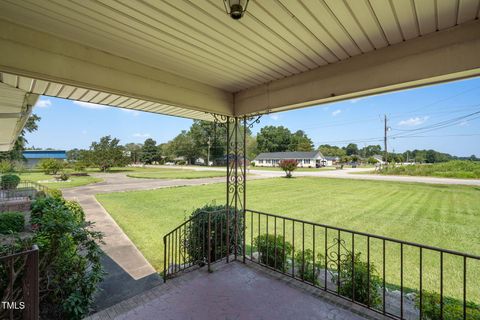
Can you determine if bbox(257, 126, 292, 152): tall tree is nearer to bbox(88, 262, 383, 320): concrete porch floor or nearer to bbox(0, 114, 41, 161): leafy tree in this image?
bbox(0, 114, 41, 161): leafy tree

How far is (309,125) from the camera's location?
4084cm

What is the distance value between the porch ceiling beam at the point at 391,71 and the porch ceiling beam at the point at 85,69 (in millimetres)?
1271

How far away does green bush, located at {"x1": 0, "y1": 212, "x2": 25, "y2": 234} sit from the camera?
5.48 m

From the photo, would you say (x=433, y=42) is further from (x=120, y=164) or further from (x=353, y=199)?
(x=120, y=164)

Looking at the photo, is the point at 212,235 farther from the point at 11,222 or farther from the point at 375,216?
the point at 375,216

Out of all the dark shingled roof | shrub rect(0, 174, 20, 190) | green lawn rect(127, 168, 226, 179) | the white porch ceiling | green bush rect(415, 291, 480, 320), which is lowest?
green lawn rect(127, 168, 226, 179)

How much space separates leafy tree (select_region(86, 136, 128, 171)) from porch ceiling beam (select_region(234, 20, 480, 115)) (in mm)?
32400

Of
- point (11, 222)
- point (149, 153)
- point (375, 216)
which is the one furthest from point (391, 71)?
point (149, 153)

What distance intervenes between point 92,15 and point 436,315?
3846 millimetres

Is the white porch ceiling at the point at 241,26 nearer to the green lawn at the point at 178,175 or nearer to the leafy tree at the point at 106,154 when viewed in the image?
the green lawn at the point at 178,175

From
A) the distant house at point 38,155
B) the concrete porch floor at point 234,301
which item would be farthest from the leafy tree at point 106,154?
the concrete porch floor at point 234,301

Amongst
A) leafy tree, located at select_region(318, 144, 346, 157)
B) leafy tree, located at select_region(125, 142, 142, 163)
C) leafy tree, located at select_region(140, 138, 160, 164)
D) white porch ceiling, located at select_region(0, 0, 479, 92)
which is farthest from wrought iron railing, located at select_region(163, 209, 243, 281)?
leafy tree, located at select_region(318, 144, 346, 157)

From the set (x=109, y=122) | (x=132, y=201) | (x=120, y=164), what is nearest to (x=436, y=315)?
(x=132, y=201)

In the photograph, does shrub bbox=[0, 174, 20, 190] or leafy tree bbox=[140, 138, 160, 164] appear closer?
shrub bbox=[0, 174, 20, 190]
